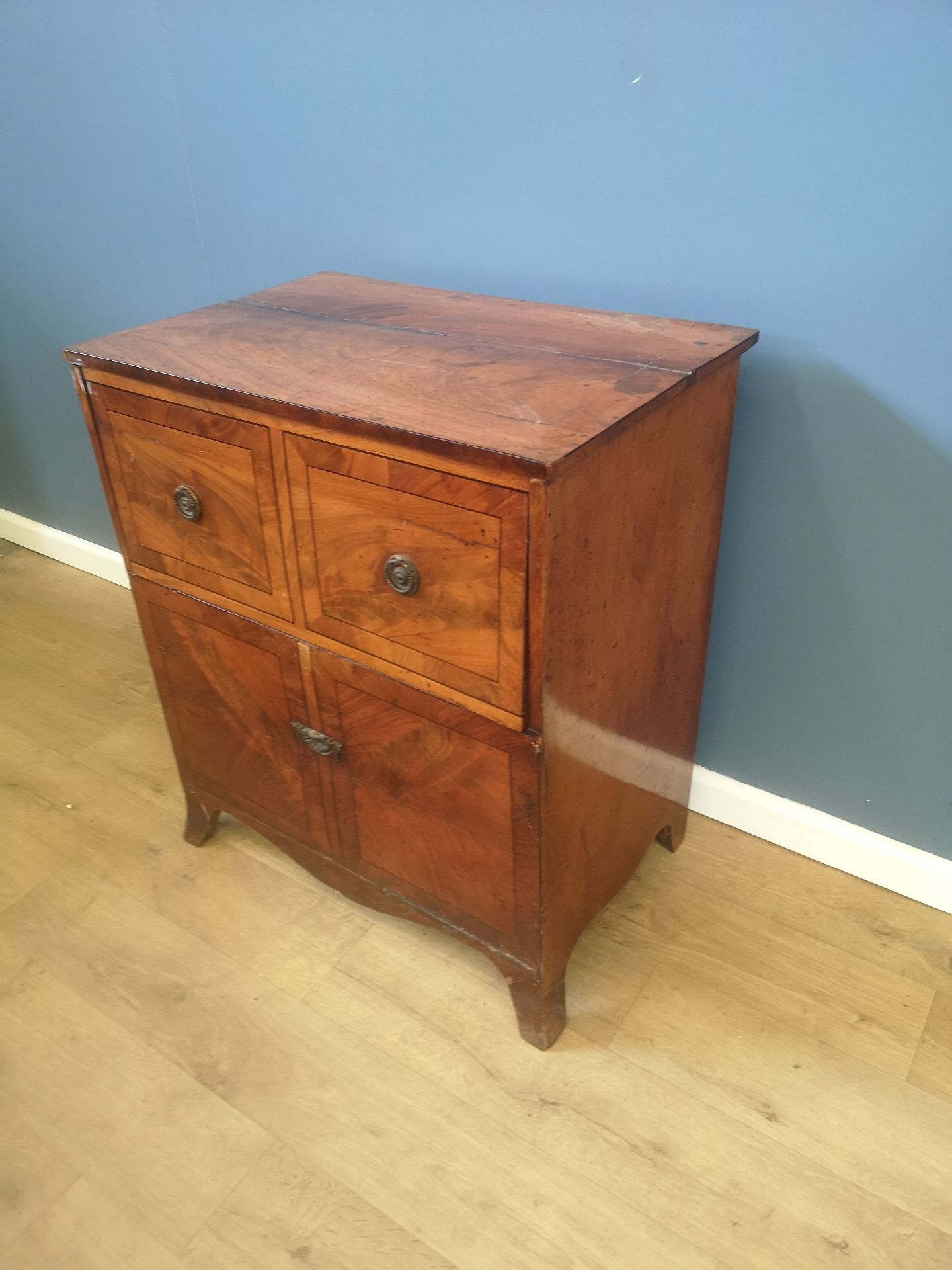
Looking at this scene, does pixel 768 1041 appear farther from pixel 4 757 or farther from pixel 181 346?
pixel 4 757

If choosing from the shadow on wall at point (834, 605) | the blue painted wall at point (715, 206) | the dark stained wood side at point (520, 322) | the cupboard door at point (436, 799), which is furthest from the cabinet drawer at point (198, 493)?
the shadow on wall at point (834, 605)

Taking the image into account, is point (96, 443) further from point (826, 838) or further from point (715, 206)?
point (826, 838)

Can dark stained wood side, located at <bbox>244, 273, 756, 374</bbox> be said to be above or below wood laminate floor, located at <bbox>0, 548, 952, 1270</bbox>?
above

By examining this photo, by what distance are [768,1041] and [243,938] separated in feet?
2.44

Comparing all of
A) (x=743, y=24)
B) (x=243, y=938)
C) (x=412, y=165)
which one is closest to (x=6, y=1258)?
(x=243, y=938)

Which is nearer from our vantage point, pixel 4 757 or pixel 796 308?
pixel 796 308

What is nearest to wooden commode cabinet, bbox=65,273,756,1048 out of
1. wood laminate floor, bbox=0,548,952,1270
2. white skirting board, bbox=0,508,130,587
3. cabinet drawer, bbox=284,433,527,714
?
cabinet drawer, bbox=284,433,527,714

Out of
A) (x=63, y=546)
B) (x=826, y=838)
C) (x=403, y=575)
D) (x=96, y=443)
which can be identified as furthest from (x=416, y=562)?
(x=63, y=546)

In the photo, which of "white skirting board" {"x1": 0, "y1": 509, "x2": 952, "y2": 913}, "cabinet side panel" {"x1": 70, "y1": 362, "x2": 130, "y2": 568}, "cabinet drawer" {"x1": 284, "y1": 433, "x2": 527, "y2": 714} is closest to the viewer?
"cabinet drawer" {"x1": 284, "y1": 433, "x2": 527, "y2": 714}

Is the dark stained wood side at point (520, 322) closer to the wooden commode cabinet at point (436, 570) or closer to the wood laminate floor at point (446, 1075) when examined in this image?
the wooden commode cabinet at point (436, 570)

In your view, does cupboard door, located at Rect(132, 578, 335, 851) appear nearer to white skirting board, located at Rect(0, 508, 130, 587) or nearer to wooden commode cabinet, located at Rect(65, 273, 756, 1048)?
wooden commode cabinet, located at Rect(65, 273, 756, 1048)

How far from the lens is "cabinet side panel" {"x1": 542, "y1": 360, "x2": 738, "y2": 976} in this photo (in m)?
0.94

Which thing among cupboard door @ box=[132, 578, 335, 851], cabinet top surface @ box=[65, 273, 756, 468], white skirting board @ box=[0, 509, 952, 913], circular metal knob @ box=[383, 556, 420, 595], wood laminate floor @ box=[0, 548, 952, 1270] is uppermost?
cabinet top surface @ box=[65, 273, 756, 468]

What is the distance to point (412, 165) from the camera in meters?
1.35
